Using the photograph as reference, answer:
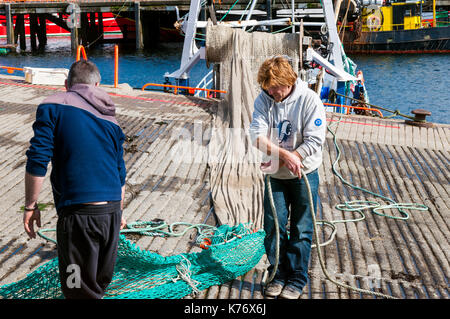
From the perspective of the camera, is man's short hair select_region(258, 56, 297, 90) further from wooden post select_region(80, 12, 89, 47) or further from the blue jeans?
wooden post select_region(80, 12, 89, 47)

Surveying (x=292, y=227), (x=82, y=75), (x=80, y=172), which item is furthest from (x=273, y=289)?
(x=82, y=75)

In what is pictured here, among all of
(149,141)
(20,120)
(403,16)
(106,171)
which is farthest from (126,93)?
(403,16)

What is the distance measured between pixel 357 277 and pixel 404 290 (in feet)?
1.32

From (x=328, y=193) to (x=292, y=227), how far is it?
293cm

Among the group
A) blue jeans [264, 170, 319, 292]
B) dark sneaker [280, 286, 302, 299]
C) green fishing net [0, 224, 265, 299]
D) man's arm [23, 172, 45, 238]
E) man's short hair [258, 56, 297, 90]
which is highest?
man's short hair [258, 56, 297, 90]

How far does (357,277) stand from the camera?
4.43 metres

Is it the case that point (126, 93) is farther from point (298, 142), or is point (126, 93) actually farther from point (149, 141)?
point (298, 142)

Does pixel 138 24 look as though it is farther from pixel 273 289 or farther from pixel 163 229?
pixel 273 289

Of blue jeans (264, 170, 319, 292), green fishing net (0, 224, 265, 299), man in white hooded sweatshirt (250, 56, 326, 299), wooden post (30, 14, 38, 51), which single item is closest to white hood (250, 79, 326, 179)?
man in white hooded sweatshirt (250, 56, 326, 299)

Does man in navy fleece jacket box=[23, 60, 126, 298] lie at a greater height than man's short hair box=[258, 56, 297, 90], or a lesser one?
lesser

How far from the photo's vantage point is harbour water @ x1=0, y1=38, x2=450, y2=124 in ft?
88.9

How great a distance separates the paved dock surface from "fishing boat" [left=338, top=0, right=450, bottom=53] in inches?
1297

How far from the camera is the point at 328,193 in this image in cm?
669

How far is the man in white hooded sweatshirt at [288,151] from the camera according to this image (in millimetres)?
3580
